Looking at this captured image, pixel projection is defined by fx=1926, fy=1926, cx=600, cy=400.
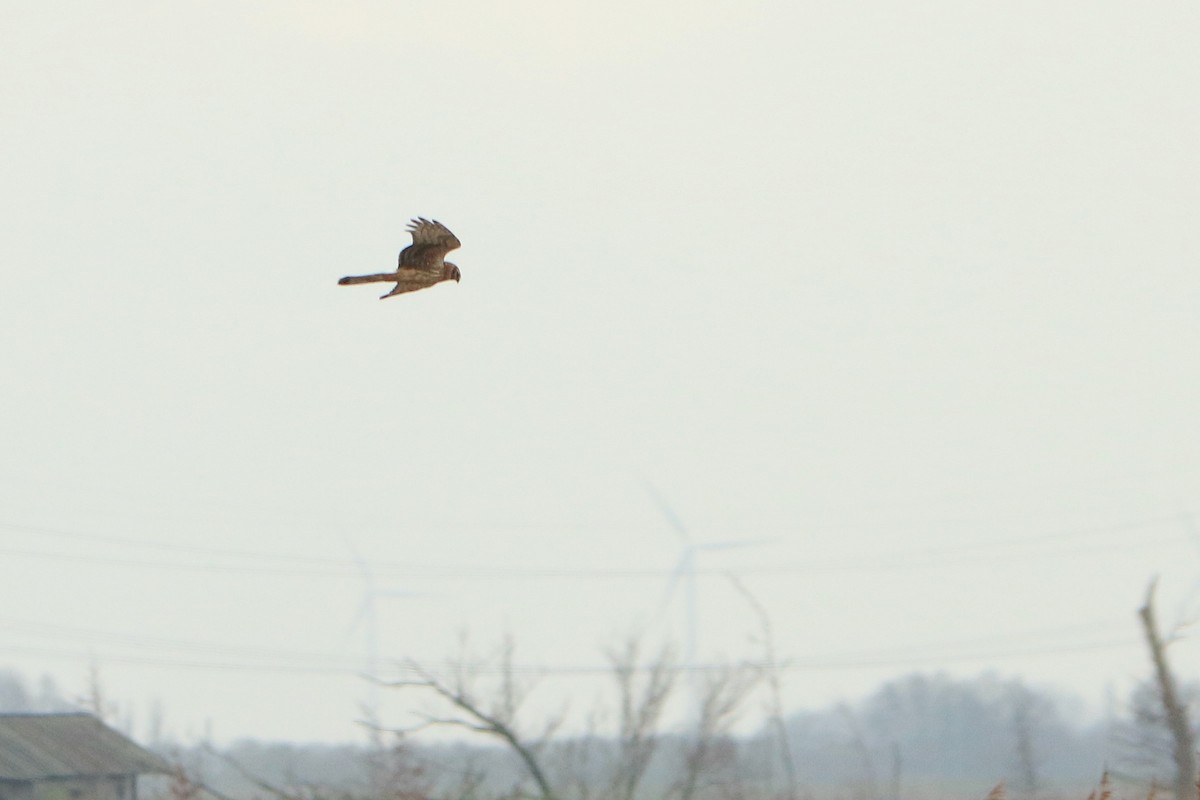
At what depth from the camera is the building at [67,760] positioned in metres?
65.5

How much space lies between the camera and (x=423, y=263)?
20.5 ft

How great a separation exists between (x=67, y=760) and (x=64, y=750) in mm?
962

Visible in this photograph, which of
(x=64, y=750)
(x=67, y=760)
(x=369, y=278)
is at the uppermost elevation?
(x=64, y=750)

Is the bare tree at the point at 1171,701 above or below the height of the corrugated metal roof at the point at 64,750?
below

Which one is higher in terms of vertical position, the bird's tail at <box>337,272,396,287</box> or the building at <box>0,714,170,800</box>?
the building at <box>0,714,170,800</box>

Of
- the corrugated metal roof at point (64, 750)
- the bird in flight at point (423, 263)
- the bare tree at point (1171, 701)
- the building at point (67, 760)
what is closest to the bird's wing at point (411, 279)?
the bird in flight at point (423, 263)

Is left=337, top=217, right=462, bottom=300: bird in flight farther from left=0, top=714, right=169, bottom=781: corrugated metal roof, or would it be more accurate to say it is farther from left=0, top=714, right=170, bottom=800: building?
left=0, top=714, right=169, bottom=781: corrugated metal roof

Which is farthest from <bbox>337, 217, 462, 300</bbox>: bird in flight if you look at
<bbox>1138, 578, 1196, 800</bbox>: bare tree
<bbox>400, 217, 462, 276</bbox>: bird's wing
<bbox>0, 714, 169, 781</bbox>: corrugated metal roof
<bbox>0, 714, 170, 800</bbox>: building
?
<bbox>0, 714, 169, 781</bbox>: corrugated metal roof

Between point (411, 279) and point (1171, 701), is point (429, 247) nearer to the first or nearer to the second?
point (411, 279)

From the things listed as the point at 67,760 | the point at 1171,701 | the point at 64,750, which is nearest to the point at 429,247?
the point at 1171,701

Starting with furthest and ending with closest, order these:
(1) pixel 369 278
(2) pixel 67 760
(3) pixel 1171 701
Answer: (2) pixel 67 760
(3) pixel 1171 701
(1) pixel 369 278

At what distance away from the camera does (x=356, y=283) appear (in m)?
6.02

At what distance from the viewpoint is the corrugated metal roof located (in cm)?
6619

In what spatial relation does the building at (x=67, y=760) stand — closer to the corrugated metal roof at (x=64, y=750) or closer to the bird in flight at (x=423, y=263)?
the corrugated metal roof at (x=64, y=750)
